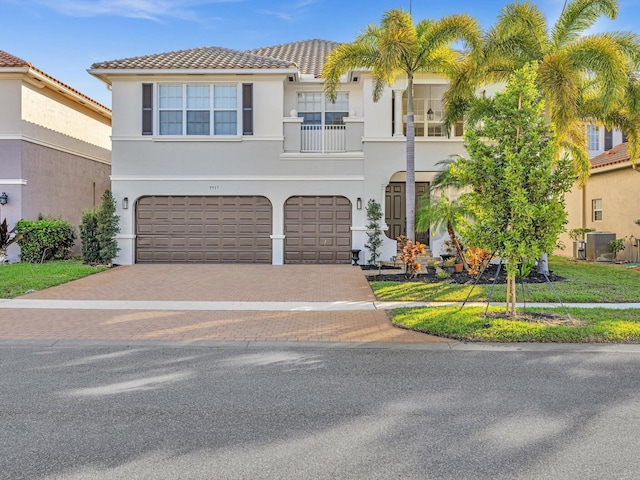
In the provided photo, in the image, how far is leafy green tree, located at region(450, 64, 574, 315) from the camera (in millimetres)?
9047

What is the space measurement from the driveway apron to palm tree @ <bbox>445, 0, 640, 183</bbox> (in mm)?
6358

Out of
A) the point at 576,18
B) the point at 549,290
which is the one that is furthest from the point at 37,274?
the point at 576,18

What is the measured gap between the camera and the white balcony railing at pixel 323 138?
65.9 ft

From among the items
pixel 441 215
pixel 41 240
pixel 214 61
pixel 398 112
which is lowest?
pixel 41 240

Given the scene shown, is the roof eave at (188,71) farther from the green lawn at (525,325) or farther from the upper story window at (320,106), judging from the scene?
the green lawn at (525,325)

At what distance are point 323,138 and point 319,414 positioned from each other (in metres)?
15.8

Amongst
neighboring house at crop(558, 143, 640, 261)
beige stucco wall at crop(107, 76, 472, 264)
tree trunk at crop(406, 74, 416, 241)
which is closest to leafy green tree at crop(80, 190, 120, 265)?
beige stucco wall at crop(107, 76, 472, 264)

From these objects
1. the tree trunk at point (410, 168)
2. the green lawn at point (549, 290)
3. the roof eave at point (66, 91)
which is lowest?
the green lawn at point (549, 290)

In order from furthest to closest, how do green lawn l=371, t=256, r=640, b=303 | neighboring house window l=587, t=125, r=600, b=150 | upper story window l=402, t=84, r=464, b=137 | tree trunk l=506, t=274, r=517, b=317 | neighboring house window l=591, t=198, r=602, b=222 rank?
1. neighboring house window l=587, t=125, r=600, b=150
2. neighboring house window l=591, t=198, r=602, b=222
3. upper story window l=402, t=84, r=464, b=137
4. green lawn l=371, t=256, r=640, b=303
5. tree trunk l=506, t=274, r=517, b=317

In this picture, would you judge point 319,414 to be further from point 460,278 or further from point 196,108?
point 196,108

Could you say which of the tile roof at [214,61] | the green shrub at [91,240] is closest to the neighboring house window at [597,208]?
the tile roof at [214,61]

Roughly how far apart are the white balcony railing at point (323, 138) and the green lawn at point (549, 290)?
7.32 m

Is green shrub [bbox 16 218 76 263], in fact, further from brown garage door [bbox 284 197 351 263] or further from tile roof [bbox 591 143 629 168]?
tile roof [bbox 591 143 629 168]

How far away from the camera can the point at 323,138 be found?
65.9 ft
